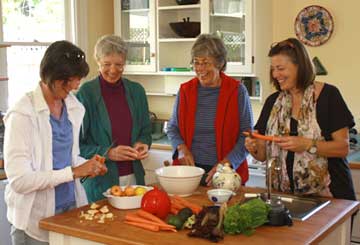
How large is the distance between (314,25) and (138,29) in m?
1.47

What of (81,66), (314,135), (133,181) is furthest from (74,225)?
(314,135)

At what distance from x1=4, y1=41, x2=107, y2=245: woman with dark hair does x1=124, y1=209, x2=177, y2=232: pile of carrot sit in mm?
245

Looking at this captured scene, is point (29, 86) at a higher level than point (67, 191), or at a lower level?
higher

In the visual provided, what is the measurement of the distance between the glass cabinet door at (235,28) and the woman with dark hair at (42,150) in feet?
6.83

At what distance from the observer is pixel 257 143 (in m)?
2.39

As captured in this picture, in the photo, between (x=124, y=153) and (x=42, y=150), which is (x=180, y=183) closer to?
(x=124, y=153)

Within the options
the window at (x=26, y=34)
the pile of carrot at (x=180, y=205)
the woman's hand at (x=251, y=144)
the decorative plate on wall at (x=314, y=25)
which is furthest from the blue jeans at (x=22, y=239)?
the decorative plate on wall at (x=314, y=25)

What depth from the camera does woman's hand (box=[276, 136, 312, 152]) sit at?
218 cm

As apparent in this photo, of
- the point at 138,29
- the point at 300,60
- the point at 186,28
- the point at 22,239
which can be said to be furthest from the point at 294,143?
the point at 138,29

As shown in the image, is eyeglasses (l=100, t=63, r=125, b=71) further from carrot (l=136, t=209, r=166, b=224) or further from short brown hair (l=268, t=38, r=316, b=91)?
carrot (l=136, t=209, r=166, b=224)

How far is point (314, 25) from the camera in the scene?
12.9 ft

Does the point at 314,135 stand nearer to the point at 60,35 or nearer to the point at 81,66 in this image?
the point at 81,66

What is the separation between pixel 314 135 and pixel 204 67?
2.24ft

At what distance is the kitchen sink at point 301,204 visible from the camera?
199 centimetres
